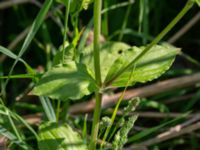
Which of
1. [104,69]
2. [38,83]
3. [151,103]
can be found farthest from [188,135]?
[38,83]

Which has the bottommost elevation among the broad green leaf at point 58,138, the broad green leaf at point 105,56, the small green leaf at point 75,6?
the broad green leaf at point 58,138

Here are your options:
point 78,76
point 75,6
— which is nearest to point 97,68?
point 78,76

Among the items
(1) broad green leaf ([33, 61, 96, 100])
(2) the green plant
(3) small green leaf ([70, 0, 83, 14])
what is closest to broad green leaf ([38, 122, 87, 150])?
(2) the green plant

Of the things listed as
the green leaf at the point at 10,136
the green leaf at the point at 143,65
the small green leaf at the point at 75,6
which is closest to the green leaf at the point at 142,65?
the green leaf at the point at 143,65

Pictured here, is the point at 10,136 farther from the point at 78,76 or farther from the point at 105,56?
the point at 105,56

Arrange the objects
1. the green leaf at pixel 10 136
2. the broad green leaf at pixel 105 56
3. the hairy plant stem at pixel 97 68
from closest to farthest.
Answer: the hairy plant stem at pixel 97 68 < the green leaf at pixel 10 136 < the broad green leaf at pixel 105 56

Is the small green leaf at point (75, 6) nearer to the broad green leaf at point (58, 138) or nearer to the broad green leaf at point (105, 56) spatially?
the broad green leaf at point (105, 56)
